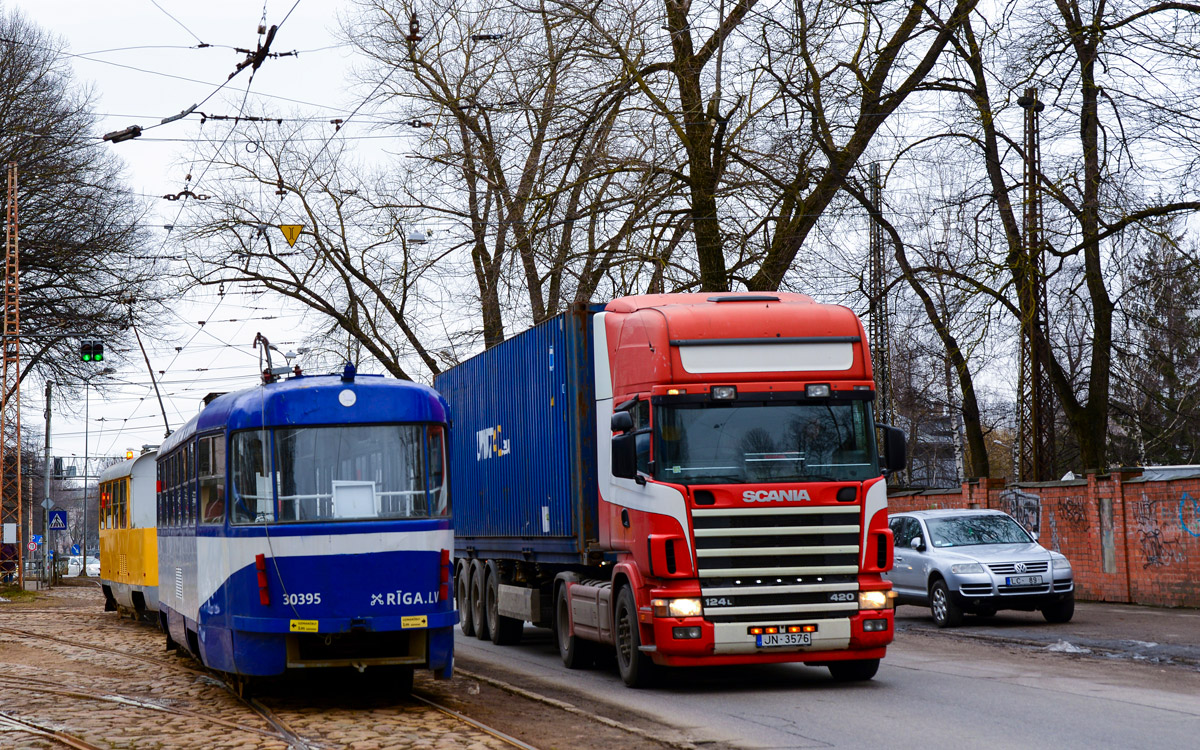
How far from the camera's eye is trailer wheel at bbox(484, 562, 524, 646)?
60.6 ft

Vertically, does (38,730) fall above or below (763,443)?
below

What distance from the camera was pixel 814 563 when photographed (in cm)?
1224

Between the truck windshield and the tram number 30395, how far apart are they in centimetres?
312

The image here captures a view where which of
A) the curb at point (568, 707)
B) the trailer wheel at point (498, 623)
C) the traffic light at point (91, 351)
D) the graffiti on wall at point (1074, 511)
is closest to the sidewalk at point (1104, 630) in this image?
the graffiti on wall at point (1074, 511)

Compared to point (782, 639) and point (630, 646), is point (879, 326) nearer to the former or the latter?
point (630, 646)

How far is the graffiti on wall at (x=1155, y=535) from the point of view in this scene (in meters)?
22.7

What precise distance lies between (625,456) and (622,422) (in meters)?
0.34

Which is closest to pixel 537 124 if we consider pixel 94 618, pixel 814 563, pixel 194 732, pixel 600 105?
pixel 600 105

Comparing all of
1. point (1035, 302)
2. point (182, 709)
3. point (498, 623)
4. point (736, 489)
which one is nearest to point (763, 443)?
point (736, 489)

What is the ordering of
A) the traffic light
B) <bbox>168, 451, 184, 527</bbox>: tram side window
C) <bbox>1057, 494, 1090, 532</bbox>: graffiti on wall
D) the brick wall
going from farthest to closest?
the traffic light
<bbox>1057, 494, 1090, 532</bbox>: graffiti on wall
the brick wall
<bbox>168, 451, 184, 527</bbox>: tram side window

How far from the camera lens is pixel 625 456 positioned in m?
12.3

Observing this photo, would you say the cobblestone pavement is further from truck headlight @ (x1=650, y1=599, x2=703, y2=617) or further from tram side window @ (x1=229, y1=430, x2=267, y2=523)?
truck headlight @ (x1=650, y1=599, x2=703, y2=617)

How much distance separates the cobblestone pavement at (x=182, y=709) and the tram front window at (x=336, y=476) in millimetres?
1623

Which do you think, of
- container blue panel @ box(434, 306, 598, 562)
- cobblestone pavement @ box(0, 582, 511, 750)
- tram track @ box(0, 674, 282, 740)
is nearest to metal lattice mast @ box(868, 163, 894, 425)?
container blue panel @ box(434, 306, 598, 562)
